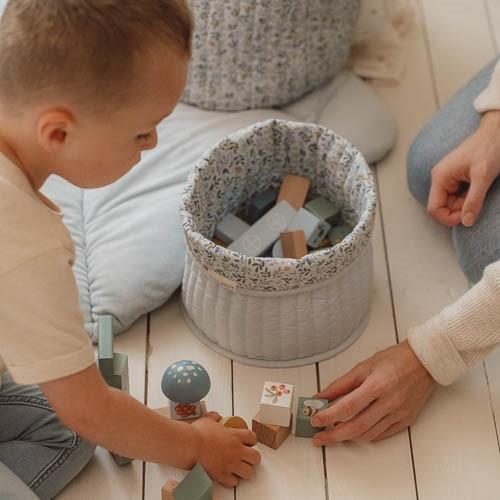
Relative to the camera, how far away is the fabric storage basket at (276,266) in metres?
1.43

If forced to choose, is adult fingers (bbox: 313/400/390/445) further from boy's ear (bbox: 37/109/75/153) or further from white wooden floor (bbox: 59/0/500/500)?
boy's ear (bbox: 37/109/75/153)

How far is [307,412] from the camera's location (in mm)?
1425

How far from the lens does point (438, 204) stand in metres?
1.63

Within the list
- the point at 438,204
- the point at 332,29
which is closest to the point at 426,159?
the point at 438,204

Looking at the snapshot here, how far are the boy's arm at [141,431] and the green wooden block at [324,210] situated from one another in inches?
17.5

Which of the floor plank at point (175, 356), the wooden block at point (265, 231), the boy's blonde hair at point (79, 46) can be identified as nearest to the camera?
the boy's blonde hair at point (79, 46)

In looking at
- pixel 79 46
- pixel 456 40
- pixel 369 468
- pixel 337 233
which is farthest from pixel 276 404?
pixel 456 40

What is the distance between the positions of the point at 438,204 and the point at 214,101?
50 cm

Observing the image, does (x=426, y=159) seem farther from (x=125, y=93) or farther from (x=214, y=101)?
(x=125, y=93)

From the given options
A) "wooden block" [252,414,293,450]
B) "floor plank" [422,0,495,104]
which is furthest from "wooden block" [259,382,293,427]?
"floor plank" [422,0,495,104]

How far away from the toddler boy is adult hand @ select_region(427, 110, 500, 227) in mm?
656

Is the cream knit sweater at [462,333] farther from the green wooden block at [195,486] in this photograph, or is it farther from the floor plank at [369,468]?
the green wooden block at [195,486]

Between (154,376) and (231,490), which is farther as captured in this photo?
(154,376)

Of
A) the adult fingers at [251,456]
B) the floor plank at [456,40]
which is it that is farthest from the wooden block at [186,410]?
the floor plank at [456,40]
